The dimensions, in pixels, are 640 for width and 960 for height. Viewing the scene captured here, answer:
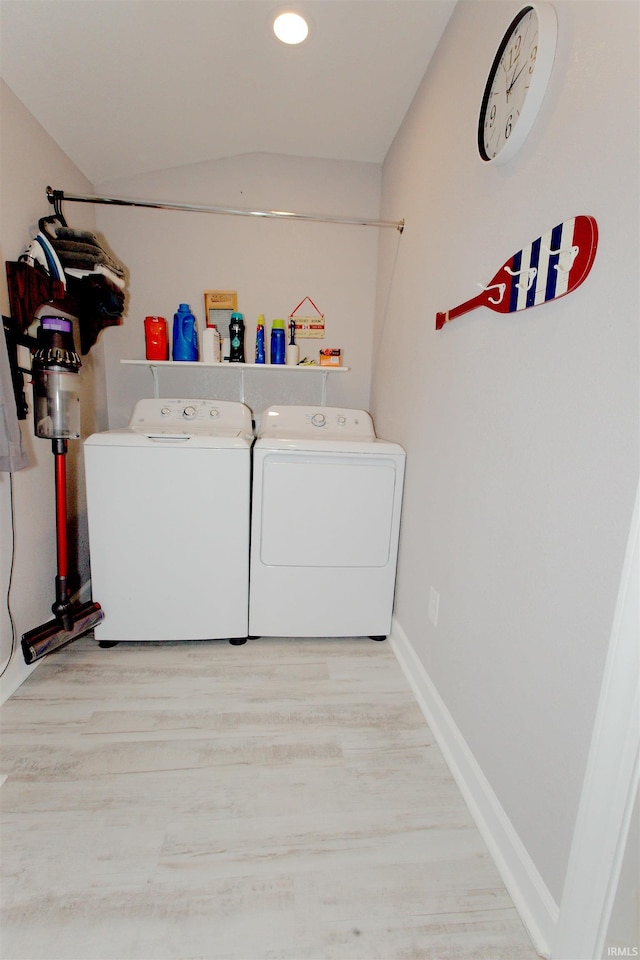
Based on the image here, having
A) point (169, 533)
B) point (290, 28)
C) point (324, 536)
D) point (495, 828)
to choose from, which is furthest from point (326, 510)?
point (290, 28)

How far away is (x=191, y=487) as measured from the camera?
1.81 m

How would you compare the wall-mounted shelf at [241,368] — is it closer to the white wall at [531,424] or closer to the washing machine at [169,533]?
the washing machine at [169,533]

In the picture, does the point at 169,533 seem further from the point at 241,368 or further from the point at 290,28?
the point at 290,28

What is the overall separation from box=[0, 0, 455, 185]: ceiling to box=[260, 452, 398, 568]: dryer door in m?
1.55

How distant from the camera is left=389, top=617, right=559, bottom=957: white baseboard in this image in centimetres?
90

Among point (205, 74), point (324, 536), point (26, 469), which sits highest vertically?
point (205, 74)

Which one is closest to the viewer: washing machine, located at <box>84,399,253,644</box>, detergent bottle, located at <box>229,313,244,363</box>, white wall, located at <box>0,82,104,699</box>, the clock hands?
the clock hands

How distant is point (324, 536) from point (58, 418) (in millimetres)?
1167

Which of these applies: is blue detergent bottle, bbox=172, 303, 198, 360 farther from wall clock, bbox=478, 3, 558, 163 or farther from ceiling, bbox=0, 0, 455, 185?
wall clock, bbox=478, 3, 558, 163

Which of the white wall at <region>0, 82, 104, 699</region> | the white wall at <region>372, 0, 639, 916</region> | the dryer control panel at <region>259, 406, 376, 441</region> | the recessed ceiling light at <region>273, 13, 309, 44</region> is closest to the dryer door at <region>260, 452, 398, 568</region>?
the white wall at <region>372, 0, 639, 916</region>

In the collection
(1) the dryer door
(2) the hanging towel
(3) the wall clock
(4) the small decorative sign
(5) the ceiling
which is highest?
(5) the ceiling

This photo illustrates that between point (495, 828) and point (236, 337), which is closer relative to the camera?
point (495, 828)

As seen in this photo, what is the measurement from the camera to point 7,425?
4.30 ft

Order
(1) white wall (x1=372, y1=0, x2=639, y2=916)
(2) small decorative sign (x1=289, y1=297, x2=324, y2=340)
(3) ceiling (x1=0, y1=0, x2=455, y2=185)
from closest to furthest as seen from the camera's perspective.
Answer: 1. (1) white wall (x1=372, y1=0, x2=639, y2=916)
2. (3) ceiling (x1=0, y1=0, x2=455, y2=185)
3. (2) small decorative sign (x1=289, y1=297, x2=324, y2=340)
